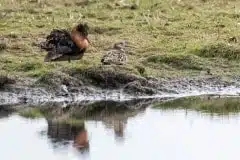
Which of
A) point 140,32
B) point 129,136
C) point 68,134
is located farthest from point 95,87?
point 140,32

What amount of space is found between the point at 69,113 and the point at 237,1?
7449 mm

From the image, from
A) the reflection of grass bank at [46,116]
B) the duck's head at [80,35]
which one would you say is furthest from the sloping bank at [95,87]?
the duck's head at [80,35]

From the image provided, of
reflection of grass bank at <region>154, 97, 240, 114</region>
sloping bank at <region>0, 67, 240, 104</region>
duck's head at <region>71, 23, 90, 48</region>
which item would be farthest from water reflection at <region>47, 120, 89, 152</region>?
duck's head at <region>71, 23, 90, 48</region>

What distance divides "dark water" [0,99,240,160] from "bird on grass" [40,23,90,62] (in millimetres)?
1990

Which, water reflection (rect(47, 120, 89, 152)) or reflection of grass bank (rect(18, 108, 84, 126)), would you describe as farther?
reflection of grass bank (rect(18, 108, 84, 126))

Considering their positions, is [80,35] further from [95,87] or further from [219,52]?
[219,52]

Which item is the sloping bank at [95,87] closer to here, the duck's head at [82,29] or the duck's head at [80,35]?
the duck's head at [80,35]

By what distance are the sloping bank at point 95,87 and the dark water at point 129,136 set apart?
2.93 ft

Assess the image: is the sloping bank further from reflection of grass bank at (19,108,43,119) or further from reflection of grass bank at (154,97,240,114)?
reflection of grass bank at (19,108,43,119)

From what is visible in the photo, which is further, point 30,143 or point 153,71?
point 153,71

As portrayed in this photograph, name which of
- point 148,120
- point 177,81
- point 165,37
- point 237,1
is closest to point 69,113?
point 148,120

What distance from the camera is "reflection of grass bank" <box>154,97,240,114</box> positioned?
13402 millimetres

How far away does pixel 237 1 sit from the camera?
64.7 ft

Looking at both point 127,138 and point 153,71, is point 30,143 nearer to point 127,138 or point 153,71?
point 127,138
